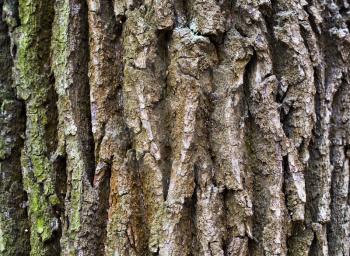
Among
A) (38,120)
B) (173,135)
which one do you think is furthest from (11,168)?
(173,135)

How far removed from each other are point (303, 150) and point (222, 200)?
0.88 ft

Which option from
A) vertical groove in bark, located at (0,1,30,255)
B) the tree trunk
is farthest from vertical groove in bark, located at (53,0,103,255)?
vertical groove in bark, located at (0,1,30,255)

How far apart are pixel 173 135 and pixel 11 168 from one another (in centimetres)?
51

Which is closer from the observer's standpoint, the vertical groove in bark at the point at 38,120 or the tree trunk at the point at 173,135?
the tree trunk at the point at 173,135

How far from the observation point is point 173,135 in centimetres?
115

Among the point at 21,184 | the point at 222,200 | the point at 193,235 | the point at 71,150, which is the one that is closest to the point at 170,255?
the point at 193,235

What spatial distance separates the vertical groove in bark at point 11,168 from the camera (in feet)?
4.22

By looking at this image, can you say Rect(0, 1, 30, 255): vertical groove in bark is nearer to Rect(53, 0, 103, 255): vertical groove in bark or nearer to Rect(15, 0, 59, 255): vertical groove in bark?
Rect(15, 0, 59, 255): vertical groove in bark

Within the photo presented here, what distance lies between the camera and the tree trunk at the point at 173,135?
3.70 ft

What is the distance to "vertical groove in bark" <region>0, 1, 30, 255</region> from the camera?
129cm

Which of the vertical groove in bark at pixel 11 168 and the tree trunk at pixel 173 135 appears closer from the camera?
the tree trunk at pixel 173 135

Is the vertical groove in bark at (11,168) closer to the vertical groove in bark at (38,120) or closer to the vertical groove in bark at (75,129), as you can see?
the vertical groove in bark at (38,120)

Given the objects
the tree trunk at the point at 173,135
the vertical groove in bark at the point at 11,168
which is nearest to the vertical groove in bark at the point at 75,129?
the tree trunk at the point at 173,135

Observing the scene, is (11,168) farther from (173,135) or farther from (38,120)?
(173,135)
